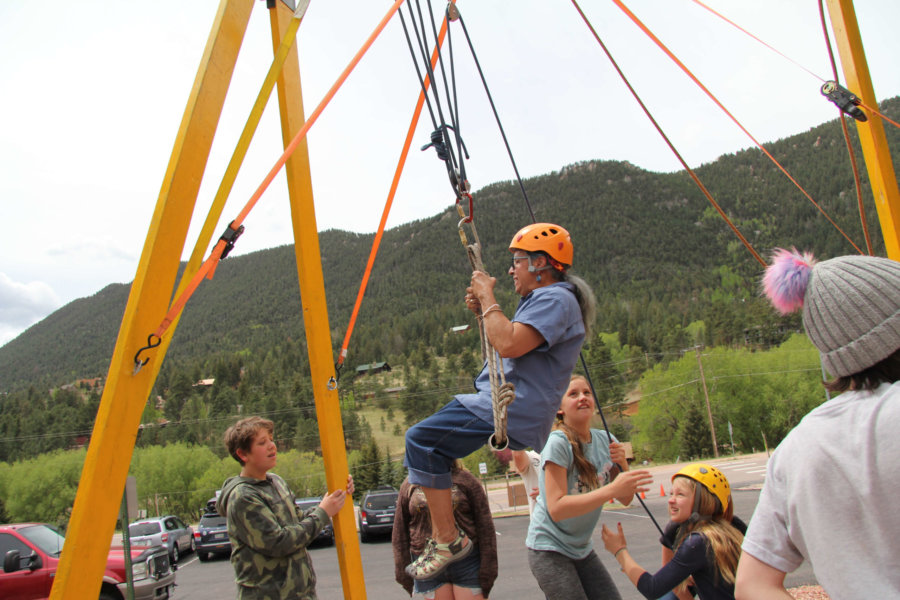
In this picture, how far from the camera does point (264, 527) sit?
3.13 meters

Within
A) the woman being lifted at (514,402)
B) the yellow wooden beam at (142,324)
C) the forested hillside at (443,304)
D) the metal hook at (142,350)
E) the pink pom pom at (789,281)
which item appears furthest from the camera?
the forested hillside at (443,304)

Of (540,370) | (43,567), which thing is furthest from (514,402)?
(43,567)

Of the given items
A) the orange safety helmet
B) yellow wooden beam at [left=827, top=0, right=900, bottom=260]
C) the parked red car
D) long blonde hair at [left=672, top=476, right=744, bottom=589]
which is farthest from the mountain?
the orange safety helmet

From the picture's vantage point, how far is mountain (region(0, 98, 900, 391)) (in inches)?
4481

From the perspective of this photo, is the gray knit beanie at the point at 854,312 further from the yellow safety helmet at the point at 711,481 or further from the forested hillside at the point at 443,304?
the forested hillside at the point at 443,304

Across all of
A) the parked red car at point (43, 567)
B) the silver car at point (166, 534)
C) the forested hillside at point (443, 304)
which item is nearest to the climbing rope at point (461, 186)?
the parked red car at point (43, 567)

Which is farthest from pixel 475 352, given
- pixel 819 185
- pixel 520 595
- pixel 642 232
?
pixel 520 595

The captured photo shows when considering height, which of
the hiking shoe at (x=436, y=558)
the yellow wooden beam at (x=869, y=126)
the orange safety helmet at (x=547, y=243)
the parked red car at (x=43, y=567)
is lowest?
the parked red car at (x=43, y=567)

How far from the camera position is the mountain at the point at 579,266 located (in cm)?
11381

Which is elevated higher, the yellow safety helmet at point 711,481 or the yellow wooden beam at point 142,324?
the yellow wooden beam at point 142,324

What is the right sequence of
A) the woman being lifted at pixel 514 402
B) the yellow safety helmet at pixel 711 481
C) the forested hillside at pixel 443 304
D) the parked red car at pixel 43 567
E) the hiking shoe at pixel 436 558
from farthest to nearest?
the forested hillside at pixel 443 304
the parked red car at pixel 43 567
the yellow safety helmet at pixel 711 481
the hiking shoe at pixel 436 558
the woman being lifted at pixel 514 402

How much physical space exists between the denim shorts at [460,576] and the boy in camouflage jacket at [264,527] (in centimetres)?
65

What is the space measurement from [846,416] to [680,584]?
219 centimetres

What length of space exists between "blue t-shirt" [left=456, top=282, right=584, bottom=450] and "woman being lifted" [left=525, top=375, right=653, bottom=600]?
1.54 ft
